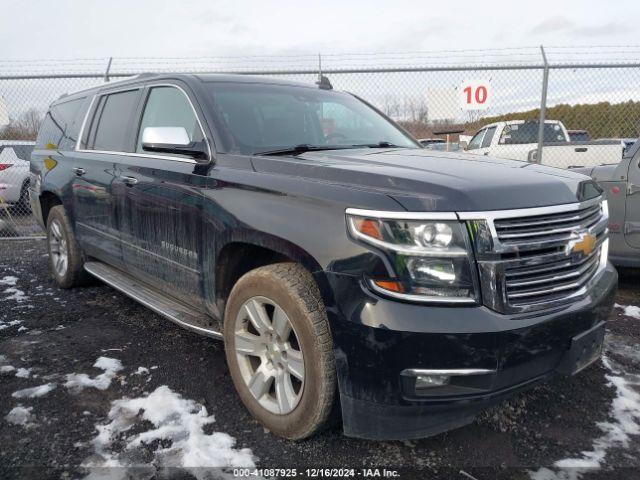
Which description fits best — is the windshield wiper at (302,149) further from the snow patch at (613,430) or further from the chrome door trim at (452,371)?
the snow patch at (613,430)

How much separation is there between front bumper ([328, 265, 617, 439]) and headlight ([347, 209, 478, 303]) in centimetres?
6

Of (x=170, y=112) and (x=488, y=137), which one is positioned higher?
(x=170, y=112)

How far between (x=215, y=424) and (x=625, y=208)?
423 cm

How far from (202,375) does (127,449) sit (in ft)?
2.70

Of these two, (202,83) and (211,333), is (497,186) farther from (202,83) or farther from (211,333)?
(202,83)

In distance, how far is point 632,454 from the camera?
7.85 feet

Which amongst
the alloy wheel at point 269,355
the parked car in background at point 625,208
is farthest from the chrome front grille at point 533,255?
the parked car in background at point 625,208

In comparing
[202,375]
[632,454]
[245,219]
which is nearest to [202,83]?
[245,219]

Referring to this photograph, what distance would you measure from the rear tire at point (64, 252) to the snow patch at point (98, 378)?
1766 mm

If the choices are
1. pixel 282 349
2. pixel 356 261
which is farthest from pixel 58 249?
pixel 356 261

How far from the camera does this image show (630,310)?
14.5ft

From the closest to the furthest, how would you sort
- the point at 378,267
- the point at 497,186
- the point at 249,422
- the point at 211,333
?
the point at 378,267, the point at 497,186, the point at 249,422, the point at 211,333

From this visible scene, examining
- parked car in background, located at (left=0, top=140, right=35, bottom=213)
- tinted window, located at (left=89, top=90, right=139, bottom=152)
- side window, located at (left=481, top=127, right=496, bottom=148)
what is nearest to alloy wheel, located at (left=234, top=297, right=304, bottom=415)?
tinted window, located at (left=89, top=90, right=139, bottom=152)

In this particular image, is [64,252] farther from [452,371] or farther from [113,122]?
[452,371]
